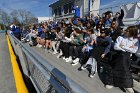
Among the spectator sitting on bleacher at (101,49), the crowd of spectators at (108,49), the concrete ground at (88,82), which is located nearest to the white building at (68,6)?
the crowd of spectators at (108,49)

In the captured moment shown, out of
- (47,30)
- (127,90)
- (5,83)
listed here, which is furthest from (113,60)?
(47,30)

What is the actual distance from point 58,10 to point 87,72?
3348 centimetres

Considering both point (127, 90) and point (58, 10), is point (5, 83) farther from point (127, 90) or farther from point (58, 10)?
point (58, 10)

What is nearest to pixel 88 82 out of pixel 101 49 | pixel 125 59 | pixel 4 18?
pixel 101 49

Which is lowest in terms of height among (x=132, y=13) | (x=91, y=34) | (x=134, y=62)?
(x=134, y=62)

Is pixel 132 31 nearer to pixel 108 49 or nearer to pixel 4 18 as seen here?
pixel 108 49

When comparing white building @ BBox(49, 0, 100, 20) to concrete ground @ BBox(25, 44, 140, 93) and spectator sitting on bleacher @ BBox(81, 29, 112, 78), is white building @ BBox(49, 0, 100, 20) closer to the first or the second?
concrete ground @ BBox(25, 44, 140, 93)

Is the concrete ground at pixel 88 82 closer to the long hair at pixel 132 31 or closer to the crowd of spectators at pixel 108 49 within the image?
the crowd of spectators at pixel 108 49

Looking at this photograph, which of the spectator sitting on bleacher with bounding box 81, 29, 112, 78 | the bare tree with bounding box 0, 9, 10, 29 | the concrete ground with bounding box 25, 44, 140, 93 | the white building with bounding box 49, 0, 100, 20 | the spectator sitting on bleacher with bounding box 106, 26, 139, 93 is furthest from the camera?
→ the bare tree with bounding box 0, 9, 10, 29

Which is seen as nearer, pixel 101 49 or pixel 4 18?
pixel 101 49

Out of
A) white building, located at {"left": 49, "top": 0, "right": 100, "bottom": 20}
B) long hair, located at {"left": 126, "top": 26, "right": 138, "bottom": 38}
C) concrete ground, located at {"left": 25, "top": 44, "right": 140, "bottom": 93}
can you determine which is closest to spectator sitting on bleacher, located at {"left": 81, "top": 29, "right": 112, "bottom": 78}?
concrete ground, located at {"left": 25, "top": 44, "right": 140, "bottom": 93}

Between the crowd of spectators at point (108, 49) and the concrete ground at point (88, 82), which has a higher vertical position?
the crowd of spectators at point (108, 49)

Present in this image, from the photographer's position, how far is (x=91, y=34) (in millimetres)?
7445

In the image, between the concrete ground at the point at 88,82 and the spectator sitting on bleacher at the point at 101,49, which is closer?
the concrete ground at the point at 88,82
